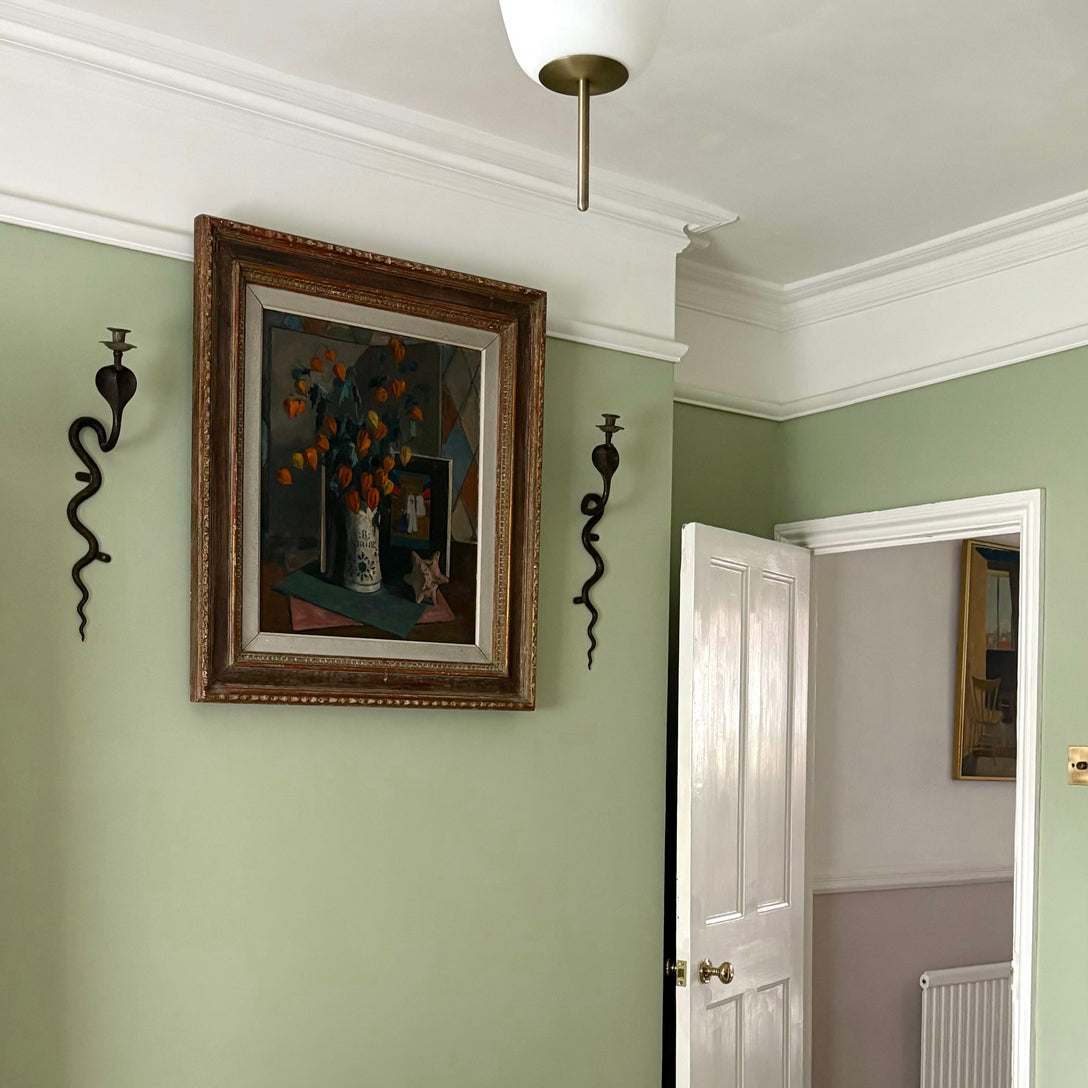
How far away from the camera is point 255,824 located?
2404mm

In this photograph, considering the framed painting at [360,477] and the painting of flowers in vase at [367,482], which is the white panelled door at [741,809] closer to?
the framed painting at [360,477]

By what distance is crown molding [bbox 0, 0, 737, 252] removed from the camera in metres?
2.23

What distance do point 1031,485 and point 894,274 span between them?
0.71m

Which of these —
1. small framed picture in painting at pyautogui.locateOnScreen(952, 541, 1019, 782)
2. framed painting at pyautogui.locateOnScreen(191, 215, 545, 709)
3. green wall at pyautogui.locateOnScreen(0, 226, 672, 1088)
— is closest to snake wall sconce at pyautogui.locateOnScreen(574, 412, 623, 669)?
green wall at pyautogui.locateOnScreen(0, 226, 672, 1088)

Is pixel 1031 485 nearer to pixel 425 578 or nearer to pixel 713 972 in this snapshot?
pixel 713 972

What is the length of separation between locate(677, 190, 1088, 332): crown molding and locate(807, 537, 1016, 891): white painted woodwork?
864 millimetres

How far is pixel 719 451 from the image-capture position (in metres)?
3.60

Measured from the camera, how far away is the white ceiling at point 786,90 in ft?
7.17

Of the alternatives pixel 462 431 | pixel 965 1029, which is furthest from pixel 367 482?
pixel 965 1029

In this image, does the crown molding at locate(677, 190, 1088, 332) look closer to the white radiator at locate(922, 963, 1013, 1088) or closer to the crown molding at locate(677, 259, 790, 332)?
the crown molding at locate(677, 259, 790, 332)

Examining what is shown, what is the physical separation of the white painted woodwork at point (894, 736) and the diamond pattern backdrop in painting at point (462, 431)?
1754mm

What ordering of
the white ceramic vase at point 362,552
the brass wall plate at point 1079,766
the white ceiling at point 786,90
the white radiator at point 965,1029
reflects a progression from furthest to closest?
1. the white radiator at point 965,1029
2. the brass wall plate at point 1079,766
3. the white ceramic vase at point 362,552
4. the white ceiling at point 786,90

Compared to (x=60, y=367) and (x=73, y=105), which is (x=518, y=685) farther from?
(x=73, y=105)

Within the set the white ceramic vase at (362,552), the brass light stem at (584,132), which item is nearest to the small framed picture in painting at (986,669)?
the white ceramic vase at (362,552)
